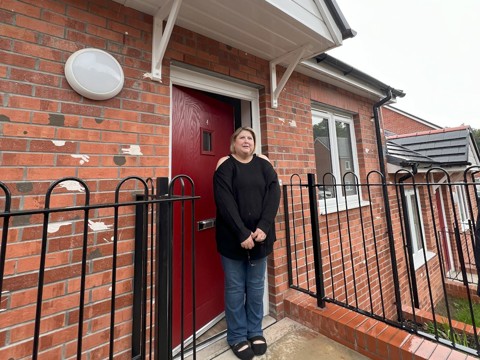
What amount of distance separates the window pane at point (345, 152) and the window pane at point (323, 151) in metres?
0.32

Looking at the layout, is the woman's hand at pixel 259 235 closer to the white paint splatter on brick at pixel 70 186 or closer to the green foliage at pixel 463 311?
the white paint splatter on brick at pixel 70 186

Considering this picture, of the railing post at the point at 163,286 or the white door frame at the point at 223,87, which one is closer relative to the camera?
the railing post at the point at 163,286

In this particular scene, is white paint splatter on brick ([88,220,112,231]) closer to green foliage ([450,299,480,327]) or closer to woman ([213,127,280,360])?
woman ([213,127,280,360])

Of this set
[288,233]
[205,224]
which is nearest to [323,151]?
[288,233]

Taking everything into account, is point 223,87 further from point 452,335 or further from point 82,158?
point 452,335

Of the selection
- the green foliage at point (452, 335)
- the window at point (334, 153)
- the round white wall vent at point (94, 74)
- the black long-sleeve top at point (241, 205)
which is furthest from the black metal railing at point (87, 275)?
the window at point (334, 153)

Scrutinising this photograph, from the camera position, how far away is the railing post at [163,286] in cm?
128

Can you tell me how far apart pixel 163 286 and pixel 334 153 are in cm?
323

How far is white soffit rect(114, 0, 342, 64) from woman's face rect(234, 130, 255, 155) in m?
0.98

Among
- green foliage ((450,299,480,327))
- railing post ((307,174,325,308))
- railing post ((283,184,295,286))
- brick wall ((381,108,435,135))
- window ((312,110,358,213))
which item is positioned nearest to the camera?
railing post ((307,174,325,308))

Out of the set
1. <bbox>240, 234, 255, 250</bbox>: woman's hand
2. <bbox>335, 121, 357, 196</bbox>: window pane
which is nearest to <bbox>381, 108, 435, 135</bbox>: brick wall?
<bbox>335, 121, 357, 196</bbox>: window pane

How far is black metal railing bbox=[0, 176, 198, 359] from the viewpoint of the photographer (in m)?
1.24

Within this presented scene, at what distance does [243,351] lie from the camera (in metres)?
1.77

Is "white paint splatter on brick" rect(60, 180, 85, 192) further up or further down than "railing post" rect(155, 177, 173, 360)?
further up
